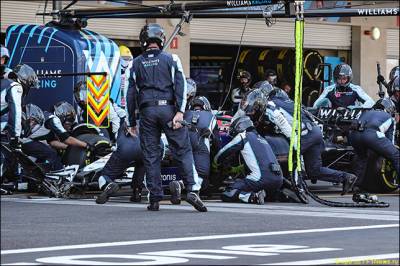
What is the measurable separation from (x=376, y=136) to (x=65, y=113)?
13.6 ft

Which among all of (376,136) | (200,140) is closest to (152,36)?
(200,140)

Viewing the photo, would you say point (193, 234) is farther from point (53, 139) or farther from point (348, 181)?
point (53, 139)

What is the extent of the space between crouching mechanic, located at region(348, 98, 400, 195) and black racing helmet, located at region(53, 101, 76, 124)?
373 cm

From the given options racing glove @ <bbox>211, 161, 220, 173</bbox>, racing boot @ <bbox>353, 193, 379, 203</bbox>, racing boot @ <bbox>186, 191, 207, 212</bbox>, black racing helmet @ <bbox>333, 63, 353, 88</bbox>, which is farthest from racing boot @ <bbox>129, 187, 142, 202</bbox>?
black racing helmet @ <bbox>333, 63, 353, 88</bbox>

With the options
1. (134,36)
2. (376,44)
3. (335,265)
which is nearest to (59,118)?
(335,265)

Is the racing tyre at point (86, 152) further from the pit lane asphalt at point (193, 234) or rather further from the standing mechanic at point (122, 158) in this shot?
the pit lane asphalt at point (193, 234)

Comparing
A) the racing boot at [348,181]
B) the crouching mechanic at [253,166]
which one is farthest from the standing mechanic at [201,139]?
the racing boot at [348,181]

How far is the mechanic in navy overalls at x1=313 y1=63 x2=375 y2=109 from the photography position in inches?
723

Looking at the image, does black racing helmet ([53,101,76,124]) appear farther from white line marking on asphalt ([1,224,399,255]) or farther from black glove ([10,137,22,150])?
white line marking on asphalt ([1,224,399,255])

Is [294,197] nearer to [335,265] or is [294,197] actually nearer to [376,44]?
[335,265]

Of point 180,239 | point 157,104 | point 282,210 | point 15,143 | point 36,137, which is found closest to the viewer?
point 180,239

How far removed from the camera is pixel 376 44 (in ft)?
116

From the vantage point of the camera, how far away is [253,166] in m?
15.0

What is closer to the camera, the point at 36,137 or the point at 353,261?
the point at 353,261
